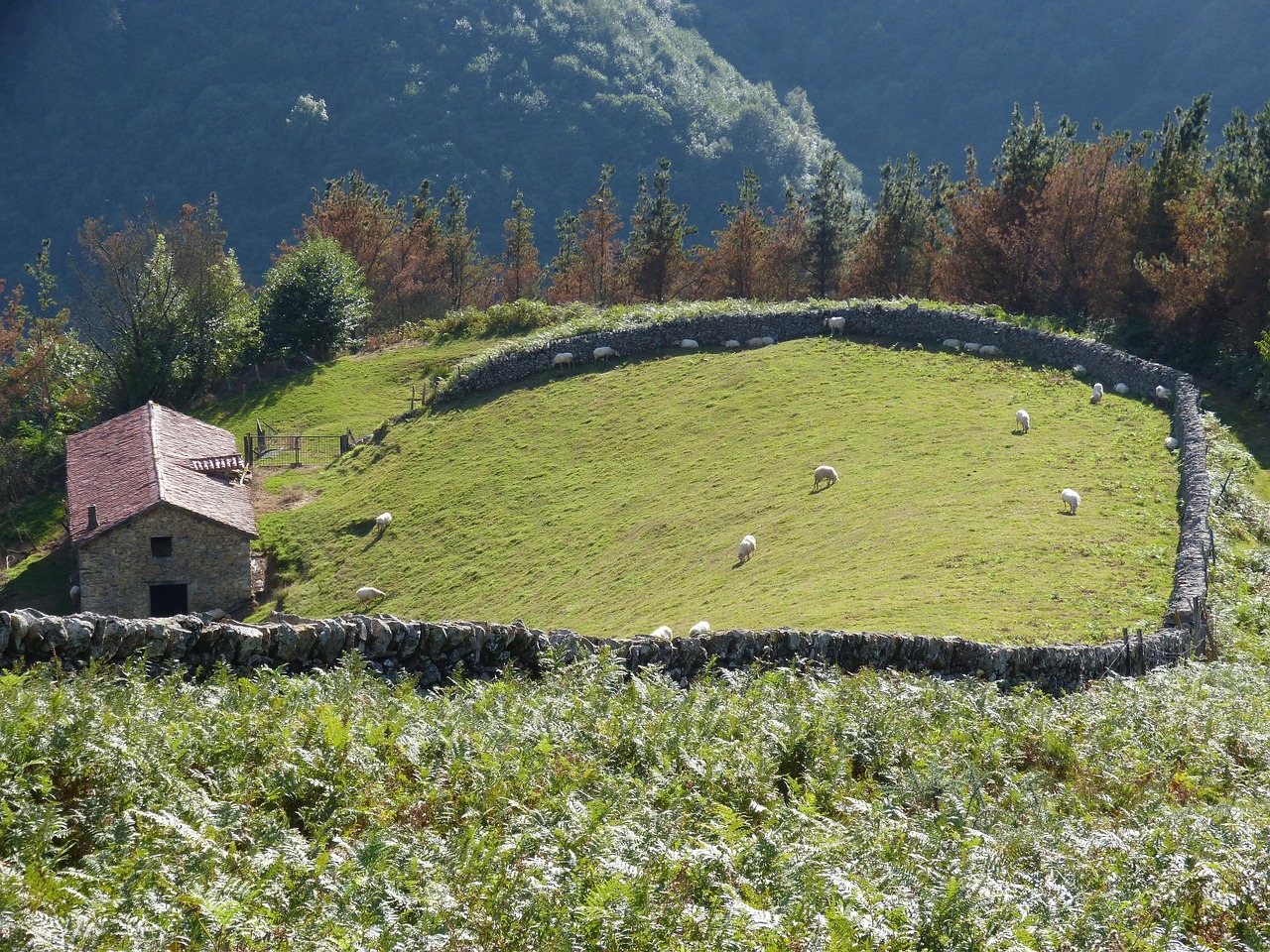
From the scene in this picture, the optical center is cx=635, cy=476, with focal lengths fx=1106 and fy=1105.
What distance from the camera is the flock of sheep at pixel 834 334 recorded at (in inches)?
1093

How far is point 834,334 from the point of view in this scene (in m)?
48.1

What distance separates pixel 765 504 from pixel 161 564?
67.9ft

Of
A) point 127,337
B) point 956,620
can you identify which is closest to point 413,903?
point 956,620

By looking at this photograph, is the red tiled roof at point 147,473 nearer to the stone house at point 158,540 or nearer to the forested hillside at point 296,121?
the stone house at point 158,540

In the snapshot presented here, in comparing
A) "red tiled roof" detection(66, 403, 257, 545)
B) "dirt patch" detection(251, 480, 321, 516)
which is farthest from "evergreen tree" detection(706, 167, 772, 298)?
"red tiled roof" detection(66, 403, 257, 545)

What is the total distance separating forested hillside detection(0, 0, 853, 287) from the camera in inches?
6427

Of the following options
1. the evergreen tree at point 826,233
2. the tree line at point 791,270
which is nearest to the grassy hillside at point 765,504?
the tree line at point 791,270

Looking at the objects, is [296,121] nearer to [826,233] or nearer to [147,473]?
[826,233]

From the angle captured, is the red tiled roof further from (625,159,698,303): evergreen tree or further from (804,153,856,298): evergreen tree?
(804,153,856,298): evergreen tree

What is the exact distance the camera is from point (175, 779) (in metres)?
8.77

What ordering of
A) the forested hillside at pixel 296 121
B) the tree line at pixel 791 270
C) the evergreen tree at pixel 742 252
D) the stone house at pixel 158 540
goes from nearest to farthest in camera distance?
the stone house at pixel 158 540
the tree line at pixel 791 270
the evergreen tree at pixel 742 252
the forested hillside at pixel 296 121

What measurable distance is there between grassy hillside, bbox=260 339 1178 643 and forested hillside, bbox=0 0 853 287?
118434mm

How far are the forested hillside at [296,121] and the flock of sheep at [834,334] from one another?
374ft

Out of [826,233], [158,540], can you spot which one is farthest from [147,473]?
[826,233]
